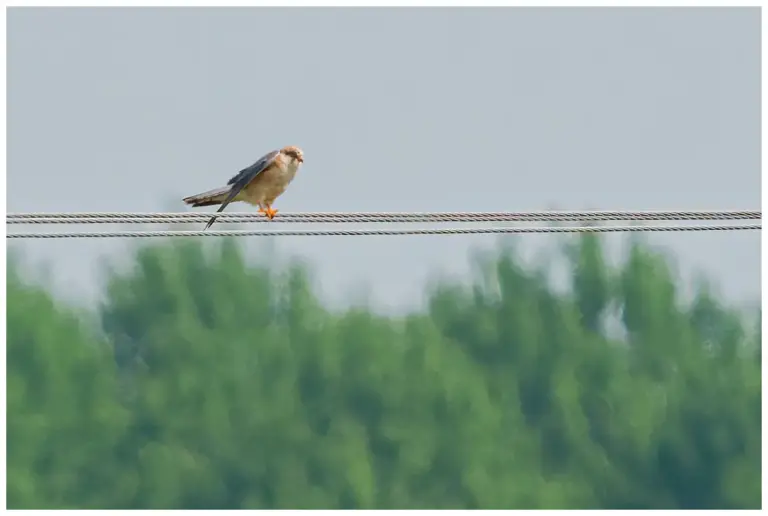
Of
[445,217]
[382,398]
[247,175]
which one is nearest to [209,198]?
[247,175]

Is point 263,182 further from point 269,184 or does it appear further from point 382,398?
point 382,398

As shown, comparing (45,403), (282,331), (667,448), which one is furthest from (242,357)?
(667,448)

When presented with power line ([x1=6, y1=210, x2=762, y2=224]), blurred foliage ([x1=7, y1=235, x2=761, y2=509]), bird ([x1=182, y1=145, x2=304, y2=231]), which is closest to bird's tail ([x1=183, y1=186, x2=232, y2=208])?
bird ([x1=182, y1=145, x2=304, y2=231])

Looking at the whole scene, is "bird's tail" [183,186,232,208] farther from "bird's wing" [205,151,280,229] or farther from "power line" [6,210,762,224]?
"power line" [6,210,762,224]

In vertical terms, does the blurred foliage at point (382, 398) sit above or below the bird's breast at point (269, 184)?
below

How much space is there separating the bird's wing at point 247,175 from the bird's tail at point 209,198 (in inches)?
1.6

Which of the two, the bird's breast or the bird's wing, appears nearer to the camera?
the bird's wing

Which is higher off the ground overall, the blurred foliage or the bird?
the bird

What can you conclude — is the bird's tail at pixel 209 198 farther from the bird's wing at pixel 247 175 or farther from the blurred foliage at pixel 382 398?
the blurred foliage at pixel 382 398

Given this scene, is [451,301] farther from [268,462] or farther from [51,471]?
[51,471]

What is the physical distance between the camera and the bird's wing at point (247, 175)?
553 inches

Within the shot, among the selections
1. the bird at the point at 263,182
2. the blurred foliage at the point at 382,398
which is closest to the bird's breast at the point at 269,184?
the bird at the point at 263,182

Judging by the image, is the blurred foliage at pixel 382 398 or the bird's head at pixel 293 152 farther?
the blurred foliage at pixel 382 398

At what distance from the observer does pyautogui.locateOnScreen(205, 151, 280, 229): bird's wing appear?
46.1 feet
